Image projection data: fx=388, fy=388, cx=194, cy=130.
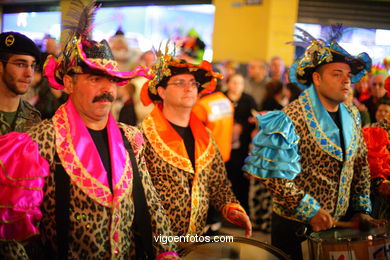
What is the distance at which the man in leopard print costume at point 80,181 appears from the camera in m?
1.98

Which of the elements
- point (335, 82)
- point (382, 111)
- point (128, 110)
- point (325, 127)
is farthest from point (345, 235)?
point (128, 110)

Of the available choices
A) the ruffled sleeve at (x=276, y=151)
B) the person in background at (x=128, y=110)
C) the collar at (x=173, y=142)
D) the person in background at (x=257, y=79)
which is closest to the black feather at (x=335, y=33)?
the ruffled sleeve at (x=276, y=151)

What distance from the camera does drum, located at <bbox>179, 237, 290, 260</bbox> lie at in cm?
238

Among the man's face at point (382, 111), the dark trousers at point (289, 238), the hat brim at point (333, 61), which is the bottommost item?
the dark trousers at point (289, 238)

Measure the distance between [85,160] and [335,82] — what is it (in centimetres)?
215

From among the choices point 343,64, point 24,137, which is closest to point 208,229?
point 343,64

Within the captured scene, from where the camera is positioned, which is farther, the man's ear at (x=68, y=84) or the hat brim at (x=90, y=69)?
the man's ear at (x=68, y=84)

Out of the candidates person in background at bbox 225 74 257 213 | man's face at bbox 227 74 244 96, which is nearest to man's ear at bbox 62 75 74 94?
person in background at bbox 225 74 257 213

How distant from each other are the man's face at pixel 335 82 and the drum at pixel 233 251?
1.48 meters

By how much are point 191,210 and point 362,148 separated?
165cm

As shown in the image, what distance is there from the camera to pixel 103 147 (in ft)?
7.72

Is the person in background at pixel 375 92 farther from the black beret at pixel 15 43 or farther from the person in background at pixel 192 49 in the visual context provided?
the black beret at pixel 15 43

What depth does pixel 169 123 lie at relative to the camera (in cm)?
329

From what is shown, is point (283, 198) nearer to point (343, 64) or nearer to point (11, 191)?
point (343, 64)
